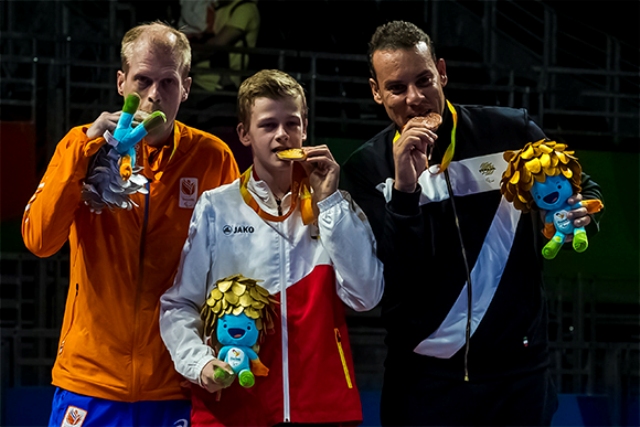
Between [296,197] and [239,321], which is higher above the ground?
[296,197]

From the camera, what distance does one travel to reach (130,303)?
270 cm

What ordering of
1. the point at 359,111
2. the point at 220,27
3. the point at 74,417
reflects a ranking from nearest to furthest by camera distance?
the point at 74,417 → the point at 220,27 → the point at 359,111

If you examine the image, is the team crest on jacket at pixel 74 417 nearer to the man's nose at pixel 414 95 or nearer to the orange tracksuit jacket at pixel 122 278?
the orange tracksuit jacket at pixel 122 278

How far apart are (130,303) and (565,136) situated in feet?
13.9

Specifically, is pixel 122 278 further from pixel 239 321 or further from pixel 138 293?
pixel 239 321

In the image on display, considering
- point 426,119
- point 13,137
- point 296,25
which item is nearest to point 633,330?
point 296,25

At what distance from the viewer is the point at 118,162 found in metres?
2.60

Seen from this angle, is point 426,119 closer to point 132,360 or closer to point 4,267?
point 132,360

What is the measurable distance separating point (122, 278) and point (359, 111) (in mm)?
3844

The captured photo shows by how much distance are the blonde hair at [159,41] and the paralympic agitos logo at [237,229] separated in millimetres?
555

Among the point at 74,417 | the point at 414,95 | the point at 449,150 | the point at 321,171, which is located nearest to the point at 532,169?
the point at 449,150

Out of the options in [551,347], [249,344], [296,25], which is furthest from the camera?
[296,25]

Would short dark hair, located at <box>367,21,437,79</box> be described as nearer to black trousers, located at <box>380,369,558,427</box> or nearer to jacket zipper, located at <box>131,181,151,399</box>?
jacket zipper, located at <box>131,181,151,399</box>

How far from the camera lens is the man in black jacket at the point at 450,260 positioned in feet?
8.86
